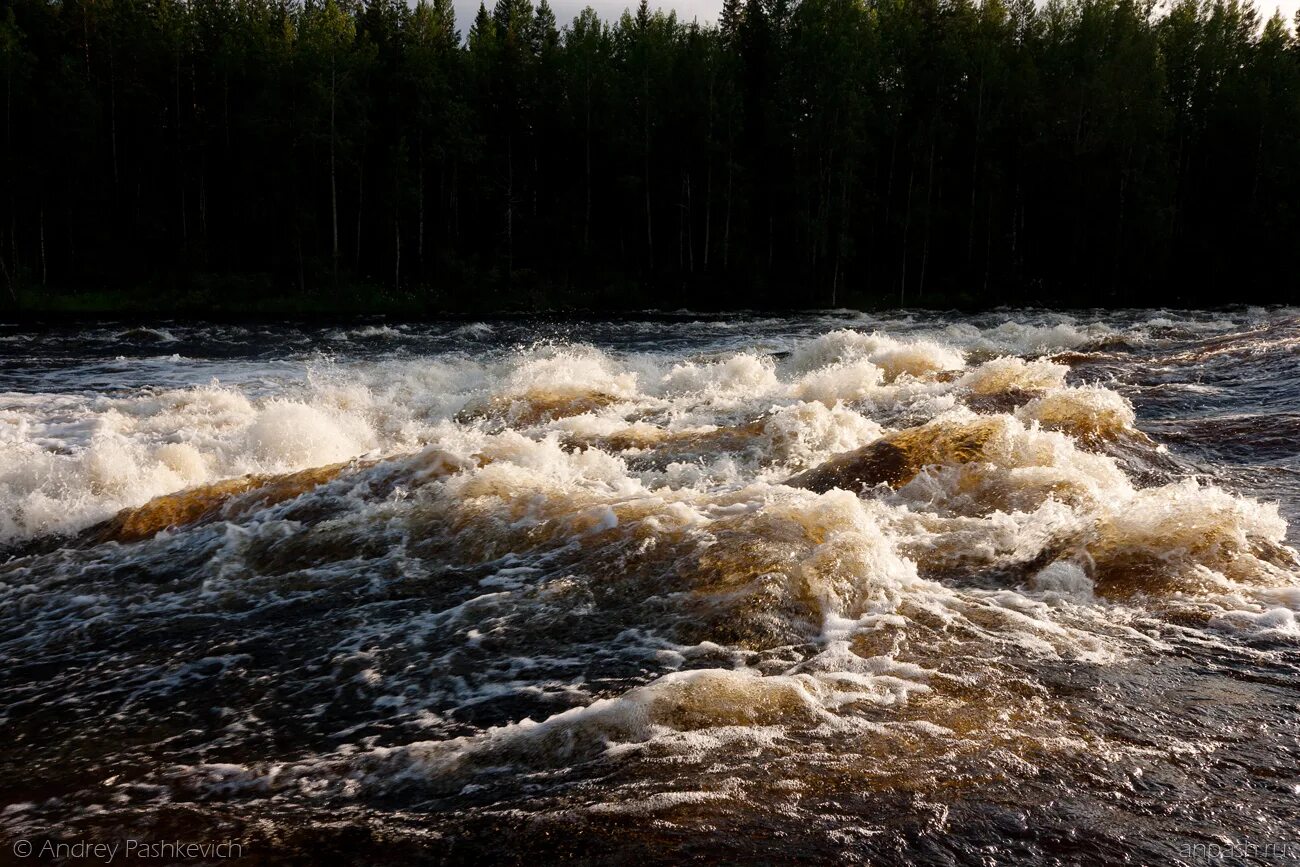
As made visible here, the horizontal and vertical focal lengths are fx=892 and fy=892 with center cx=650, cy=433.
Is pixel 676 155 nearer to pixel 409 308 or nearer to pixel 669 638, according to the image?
pixel 409 308

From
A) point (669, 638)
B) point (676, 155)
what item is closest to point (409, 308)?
point (676, 155)

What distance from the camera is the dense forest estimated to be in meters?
39.2

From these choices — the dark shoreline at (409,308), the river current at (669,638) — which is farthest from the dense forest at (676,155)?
the river current at (669,638)

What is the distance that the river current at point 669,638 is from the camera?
3830 mm

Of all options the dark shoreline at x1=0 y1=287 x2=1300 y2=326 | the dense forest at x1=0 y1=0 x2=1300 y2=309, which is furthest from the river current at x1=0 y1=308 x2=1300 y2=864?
the dense forest at x1=0 y1=0 x2=1300 y2=309

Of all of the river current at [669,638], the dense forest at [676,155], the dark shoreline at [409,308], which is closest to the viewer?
the river current at [669,638]

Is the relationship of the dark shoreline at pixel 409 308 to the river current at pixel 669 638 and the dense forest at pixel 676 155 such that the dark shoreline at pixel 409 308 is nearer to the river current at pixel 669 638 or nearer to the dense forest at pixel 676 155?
the dense forest at pixel 676 155

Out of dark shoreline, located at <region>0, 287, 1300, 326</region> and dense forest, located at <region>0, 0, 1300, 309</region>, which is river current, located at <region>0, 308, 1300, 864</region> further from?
dense forest, located at <region>0, 0, 1300, 309</region>

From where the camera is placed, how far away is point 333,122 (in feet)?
129

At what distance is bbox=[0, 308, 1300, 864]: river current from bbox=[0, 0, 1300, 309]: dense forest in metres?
30.9

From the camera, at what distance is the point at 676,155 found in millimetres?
43469

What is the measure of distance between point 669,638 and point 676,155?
40699 mm

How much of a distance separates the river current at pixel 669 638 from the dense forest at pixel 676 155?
30880 millimetres

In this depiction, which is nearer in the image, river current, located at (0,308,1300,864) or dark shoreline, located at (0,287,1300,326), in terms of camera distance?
river current, located at (0,308,1300,864)
